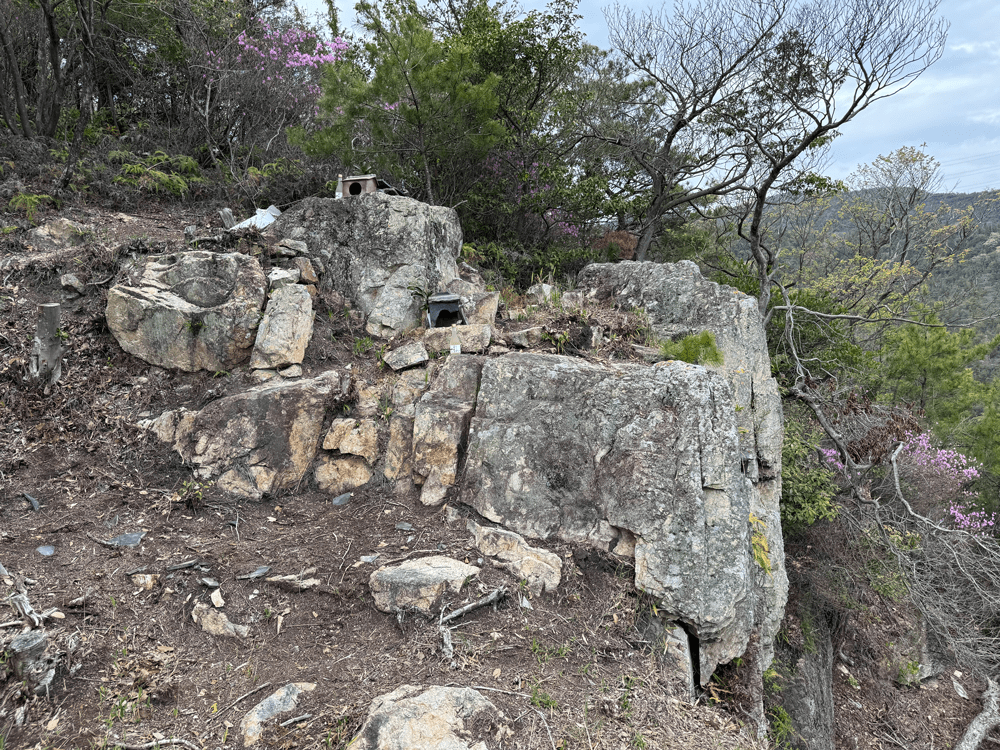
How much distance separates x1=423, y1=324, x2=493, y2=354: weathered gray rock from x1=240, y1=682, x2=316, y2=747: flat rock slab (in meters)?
3.41

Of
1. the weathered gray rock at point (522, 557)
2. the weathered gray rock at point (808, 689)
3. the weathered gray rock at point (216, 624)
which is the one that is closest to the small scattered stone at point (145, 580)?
the weathered gray rock at point (216, 624)

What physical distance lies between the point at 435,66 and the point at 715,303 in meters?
5.55

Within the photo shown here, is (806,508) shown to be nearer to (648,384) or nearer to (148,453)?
(648,384)

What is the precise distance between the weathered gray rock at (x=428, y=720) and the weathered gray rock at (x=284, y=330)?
3647 mm

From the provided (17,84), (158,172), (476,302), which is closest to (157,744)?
(476,302)

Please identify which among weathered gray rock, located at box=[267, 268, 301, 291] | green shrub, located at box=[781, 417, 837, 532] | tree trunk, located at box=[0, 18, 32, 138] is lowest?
green shrub, located at box=[781, 417, 837, 532]

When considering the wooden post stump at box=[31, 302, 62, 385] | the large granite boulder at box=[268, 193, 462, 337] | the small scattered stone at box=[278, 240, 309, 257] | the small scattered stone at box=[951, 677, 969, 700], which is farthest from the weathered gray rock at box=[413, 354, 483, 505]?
the small scattered stone at box=[951, 677, 969, 700]

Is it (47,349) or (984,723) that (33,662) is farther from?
(984,723)

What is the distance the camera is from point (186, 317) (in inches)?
211

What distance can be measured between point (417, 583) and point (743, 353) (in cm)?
458

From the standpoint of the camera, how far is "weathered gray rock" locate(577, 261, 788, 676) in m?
5.72

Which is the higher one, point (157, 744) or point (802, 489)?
point (157, 744)

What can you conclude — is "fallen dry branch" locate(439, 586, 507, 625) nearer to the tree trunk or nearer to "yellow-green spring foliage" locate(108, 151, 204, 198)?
"yellow-green spring foliage" locate(108, 151, 204, 198)

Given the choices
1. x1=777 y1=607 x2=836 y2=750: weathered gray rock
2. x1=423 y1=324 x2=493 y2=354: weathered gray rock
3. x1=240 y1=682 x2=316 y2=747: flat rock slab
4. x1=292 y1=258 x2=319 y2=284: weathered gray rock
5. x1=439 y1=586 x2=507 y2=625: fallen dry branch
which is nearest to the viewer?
x1=240 y1=682 x2=316 y2=747: flat rock slab
